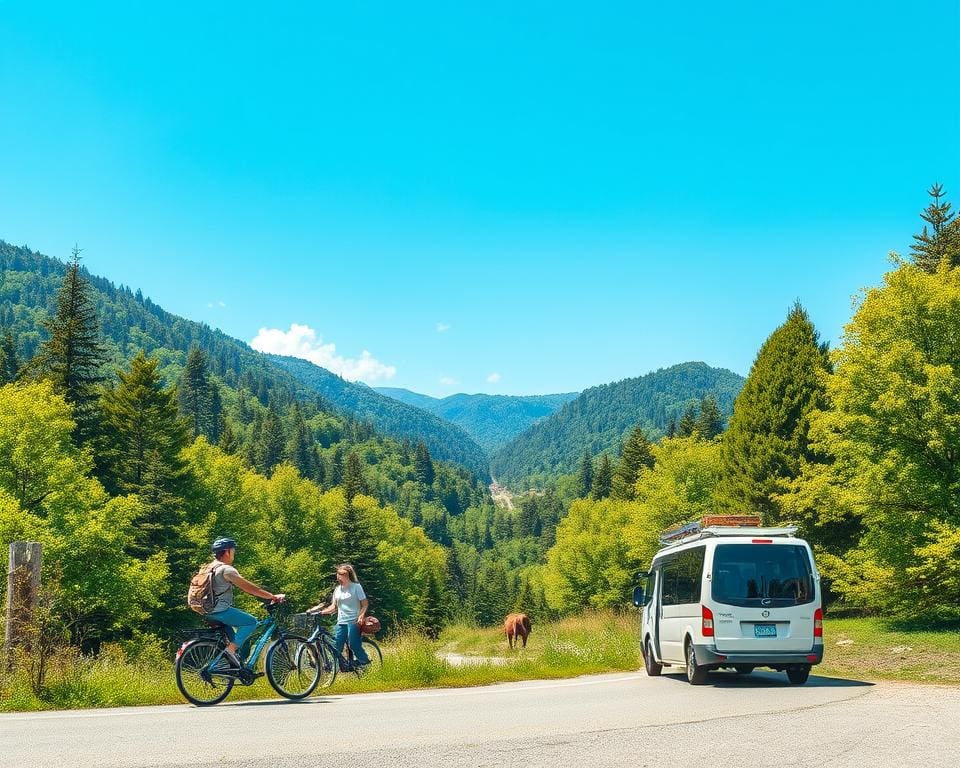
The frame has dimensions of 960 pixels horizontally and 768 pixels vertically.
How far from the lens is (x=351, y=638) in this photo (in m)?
13.2

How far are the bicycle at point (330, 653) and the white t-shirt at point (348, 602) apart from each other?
0.35 m

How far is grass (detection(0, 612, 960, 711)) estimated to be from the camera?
1039 centimetres

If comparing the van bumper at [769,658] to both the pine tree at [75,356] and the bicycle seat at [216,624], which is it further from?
the pine tree at [75,356]

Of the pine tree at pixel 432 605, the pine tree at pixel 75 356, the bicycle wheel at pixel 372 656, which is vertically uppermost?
the pine tree at pixel 75 356

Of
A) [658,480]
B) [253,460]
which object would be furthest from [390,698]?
[253,460]

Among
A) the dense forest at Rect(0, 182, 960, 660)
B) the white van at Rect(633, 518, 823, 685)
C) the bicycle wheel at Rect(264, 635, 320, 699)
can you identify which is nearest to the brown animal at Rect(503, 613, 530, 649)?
the dense forest at Rect(0, 182, 960, 660)

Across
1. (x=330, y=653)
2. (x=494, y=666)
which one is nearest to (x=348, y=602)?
(x=330, y=653)

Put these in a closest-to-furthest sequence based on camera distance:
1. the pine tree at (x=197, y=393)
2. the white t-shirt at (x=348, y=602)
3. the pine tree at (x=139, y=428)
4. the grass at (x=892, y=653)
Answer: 1. the white t-shirt at (x=348, y=602)
2. the grass at (x=892, y=653)
3. the pine tree at (x=139, y=428)
4. the pine tree at (x=197, y=393)

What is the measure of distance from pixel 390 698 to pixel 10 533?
25.3m

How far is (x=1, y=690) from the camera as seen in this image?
33.3 feet

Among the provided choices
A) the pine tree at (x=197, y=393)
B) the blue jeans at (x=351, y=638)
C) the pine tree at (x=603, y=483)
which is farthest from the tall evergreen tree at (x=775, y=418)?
the pine tree at (x=197, y=393)

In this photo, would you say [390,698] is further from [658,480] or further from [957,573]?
[658,480]

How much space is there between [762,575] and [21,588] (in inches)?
432

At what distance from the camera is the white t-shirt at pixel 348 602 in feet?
43.5
